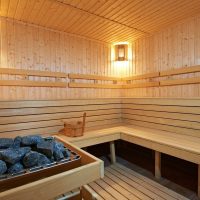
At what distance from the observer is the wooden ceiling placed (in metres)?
2.64

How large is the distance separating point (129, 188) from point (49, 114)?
5.87 ft

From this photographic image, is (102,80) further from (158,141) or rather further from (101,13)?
(158,141)

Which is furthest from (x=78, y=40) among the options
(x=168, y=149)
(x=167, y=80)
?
(x=168, y=149)

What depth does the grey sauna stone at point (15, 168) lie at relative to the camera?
1.12 meters

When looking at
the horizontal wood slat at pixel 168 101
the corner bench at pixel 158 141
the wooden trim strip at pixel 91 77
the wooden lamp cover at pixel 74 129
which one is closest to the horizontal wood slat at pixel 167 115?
the horizontal wood slat at pixel 168 101

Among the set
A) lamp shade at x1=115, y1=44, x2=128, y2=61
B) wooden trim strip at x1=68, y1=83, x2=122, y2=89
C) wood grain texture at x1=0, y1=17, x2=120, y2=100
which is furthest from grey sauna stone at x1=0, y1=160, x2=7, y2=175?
lamp shade at x1=115, y1=44, x2=128, y2=61

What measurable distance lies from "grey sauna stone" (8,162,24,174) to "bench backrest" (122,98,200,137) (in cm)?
263

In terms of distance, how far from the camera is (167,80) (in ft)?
11.6

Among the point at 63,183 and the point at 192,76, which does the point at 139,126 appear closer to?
the point at 192,76

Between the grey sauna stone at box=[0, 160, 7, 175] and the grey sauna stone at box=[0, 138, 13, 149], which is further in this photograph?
the grey sauna stone at box=[0, 138, 13, 149]

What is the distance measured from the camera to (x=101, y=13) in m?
2.95

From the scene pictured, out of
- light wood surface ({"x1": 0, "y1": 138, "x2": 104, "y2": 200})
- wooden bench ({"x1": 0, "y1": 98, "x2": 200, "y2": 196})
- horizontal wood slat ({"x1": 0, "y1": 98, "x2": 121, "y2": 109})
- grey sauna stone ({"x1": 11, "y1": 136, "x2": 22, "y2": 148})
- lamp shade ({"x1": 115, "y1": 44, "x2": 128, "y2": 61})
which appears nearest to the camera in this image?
light wood surface ({"x1": 0, "y1": 138, "x2": 104, "y2": 200})

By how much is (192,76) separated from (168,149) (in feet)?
5.03

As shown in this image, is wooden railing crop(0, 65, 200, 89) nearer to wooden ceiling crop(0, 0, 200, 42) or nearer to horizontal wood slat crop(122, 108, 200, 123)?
horizontal wood slat crop(122, 108, 200, 123)
